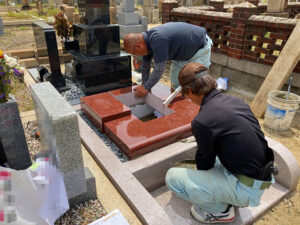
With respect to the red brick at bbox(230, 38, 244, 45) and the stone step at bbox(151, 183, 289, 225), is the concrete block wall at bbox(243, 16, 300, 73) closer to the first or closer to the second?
the red brick at bbox(230, 38, 244, 45)

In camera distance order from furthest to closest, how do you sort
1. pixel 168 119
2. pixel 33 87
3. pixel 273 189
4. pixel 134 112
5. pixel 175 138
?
pixel 134 112 → pixel 168 119 → pixel 175 138 → pixel 273 189 → pixel 33 87

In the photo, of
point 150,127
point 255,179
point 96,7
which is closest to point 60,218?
point 150,127

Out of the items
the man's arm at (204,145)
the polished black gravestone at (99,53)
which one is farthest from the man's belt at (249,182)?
the polished black gravestone at (99,53)

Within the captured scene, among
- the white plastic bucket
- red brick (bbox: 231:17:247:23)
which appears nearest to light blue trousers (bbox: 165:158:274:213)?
the white plastic bucket

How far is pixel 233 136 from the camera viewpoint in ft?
6.38

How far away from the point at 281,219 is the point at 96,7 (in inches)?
164

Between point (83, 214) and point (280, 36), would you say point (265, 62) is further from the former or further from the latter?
point (83, 214)

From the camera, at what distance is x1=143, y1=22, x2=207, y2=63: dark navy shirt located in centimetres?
342

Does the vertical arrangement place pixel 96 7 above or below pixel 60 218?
above

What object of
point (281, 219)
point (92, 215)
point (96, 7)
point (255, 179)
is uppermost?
point (96, 7)

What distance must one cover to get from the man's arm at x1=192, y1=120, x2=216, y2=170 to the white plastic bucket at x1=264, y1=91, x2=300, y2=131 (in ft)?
7.88

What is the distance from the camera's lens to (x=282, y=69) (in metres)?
4.48

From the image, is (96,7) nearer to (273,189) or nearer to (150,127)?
(150,127)

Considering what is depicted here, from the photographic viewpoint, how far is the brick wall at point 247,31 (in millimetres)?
4879
